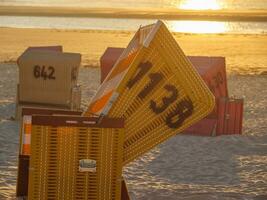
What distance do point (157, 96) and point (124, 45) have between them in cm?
2519

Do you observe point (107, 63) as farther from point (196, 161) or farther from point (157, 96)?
point (157, 96)

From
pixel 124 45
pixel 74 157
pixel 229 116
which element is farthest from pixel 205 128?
pixel 124 45

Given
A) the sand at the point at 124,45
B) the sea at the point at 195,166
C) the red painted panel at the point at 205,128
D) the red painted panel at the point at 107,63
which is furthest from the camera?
the sand at the point at 124,45

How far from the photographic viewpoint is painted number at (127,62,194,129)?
7.07m

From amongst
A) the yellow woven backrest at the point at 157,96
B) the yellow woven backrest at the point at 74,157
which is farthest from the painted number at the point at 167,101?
the yellow woven backrest at the point at 74,157

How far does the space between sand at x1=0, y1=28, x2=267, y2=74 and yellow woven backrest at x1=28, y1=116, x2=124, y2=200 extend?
16.2 meters

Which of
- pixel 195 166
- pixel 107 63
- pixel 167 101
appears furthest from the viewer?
pixel 107 63

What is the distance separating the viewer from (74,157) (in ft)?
21.9

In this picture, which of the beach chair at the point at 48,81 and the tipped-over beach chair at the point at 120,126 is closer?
the tipped-over beach chair at the point at 120,126

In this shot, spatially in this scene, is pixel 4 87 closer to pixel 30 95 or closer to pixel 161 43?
pixel 30 95

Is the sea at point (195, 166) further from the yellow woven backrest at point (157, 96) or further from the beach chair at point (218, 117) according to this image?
the yellow woven backrest at point (157, 96)

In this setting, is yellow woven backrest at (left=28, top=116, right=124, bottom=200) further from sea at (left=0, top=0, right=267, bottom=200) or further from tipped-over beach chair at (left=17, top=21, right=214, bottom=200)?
sea at (left=0, top=0, right=267, bottom=200)

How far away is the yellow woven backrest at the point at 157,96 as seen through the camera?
701 cm

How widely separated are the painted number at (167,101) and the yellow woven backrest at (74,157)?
2.20ft
